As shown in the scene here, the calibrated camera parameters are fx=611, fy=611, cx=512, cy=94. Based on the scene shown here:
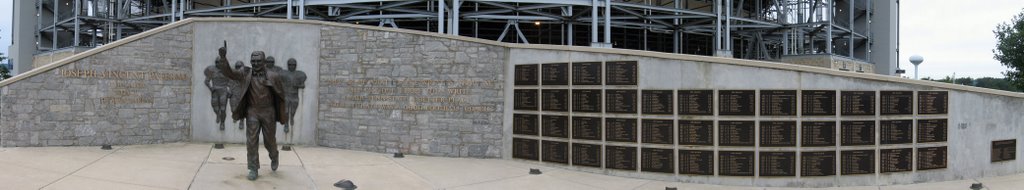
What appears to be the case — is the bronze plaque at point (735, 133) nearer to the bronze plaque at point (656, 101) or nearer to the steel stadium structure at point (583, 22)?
the bronze plaque at point (656, 101)

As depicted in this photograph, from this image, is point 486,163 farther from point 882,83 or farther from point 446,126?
point 882,83

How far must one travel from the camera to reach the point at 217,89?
12.2m

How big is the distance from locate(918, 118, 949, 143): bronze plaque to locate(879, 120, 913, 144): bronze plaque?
187 millimetres

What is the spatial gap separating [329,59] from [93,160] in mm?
4385

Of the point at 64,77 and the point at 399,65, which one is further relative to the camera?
the point at 399,65

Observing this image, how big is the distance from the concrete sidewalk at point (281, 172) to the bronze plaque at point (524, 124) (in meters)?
0.58

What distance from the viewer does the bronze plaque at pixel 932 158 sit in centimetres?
972

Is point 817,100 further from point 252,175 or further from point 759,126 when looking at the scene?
point 252,175

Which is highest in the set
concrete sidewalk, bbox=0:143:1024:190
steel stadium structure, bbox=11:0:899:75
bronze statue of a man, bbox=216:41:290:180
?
steel stadium structure, bbox=11:0:899:75

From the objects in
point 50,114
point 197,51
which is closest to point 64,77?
point 50,114

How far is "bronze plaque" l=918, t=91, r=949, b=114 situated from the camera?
9648 mm

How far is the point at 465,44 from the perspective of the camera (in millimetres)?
11484

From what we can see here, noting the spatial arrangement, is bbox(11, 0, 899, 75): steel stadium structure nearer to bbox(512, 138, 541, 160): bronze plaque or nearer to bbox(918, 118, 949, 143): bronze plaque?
bbox(512, 138, 541, 160): bronze plaque

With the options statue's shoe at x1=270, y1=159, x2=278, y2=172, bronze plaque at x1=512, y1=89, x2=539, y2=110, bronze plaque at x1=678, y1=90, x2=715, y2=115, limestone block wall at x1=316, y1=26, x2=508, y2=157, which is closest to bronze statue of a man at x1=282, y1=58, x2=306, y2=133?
limestone block wall at x1=316, y1=26, x2=508, y2=157
